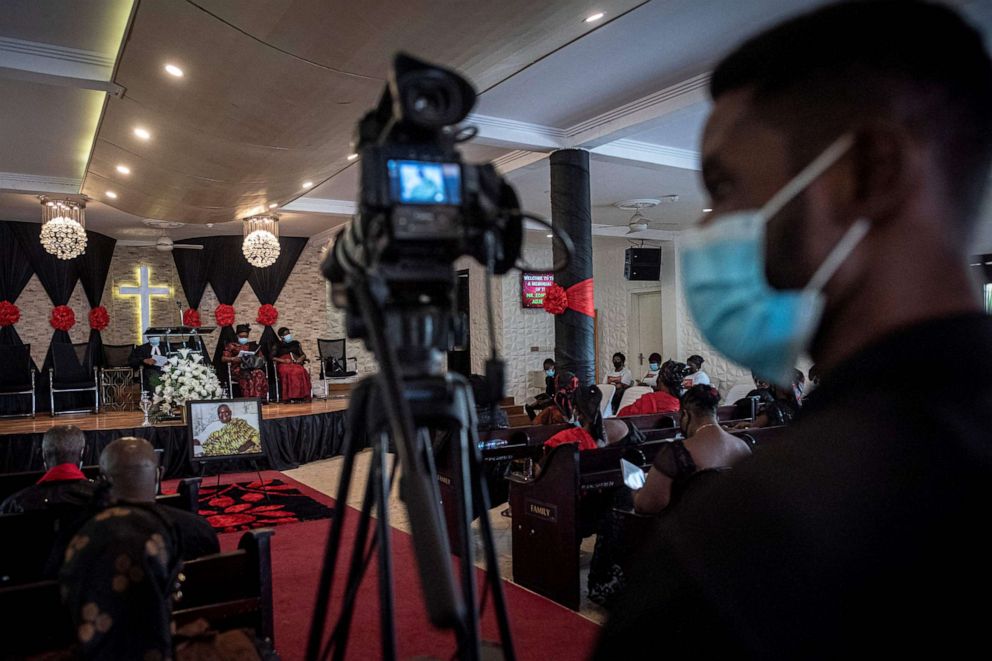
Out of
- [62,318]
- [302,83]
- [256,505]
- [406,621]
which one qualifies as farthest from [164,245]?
[406,621]

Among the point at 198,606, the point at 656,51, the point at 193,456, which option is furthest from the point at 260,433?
the point at 656,51

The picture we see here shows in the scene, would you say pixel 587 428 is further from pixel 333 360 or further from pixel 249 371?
pixel 333 360

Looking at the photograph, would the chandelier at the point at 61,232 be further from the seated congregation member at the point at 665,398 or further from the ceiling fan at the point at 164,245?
the seated congregation member at the point at 665,398

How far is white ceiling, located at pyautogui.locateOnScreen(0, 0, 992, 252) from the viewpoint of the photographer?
13.8 feet

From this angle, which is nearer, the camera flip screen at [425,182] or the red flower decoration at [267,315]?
the camera flip screen at [425,182]

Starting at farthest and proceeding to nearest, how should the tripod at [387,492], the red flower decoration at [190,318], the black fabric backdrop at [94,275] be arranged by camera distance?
the red flower decoration at [190,318], the black fabric backdrop at [94,275], the tripod at [387,492]

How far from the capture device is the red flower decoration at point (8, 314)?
11.3 meters

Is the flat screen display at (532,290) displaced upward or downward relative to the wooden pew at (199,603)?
upward

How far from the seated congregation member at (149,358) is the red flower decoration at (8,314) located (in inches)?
76.6

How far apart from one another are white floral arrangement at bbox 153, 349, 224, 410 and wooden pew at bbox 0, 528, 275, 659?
18.7ft

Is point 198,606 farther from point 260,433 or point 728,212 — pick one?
point 260,433

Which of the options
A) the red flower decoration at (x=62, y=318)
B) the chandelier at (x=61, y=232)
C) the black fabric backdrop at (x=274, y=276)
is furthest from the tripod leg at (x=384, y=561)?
the black fabric backdrop at (x=274, y=276)

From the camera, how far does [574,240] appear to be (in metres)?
7.37

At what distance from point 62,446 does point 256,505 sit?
3389 millimetres
